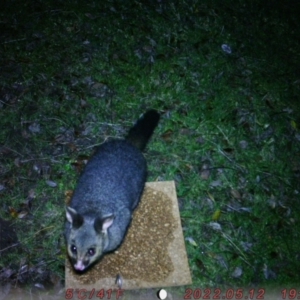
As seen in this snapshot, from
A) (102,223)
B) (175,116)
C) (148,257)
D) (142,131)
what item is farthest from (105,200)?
(175,116)

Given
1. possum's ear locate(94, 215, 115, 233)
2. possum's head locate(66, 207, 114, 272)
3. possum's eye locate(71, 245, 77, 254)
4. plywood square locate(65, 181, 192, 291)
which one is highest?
possum's ear locate(94, 215, 115, 233)

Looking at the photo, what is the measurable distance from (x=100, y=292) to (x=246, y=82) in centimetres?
480

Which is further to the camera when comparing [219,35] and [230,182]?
[219,35]

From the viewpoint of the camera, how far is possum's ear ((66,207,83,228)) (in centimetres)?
375

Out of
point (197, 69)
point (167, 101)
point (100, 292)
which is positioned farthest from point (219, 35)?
point (100, 292)

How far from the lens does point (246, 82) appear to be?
7082 millimetres

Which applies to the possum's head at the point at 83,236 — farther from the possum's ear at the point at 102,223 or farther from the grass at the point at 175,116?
the grass at the point at 175,116

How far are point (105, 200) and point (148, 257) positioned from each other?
108 cm

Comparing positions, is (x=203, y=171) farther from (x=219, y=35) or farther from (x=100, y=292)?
(x=219, y=35)

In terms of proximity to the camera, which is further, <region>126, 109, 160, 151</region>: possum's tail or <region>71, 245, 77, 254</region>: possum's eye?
<region>126, 109, 160, 151</region>: possum's tail

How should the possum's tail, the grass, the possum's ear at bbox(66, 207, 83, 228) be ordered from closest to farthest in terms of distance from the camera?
the possum's ear at bbox(66, 207, 83, 228), the grass, the possum's tail

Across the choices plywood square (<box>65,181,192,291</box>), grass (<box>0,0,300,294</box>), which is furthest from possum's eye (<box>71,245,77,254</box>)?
grass (<box>0,0,300,294</box>)

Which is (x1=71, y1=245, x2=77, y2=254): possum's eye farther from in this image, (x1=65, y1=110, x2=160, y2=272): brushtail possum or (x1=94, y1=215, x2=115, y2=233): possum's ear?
(x1=94, y1=215, x2=115, y2=233): possum's ear

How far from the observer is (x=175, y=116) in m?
6.36
